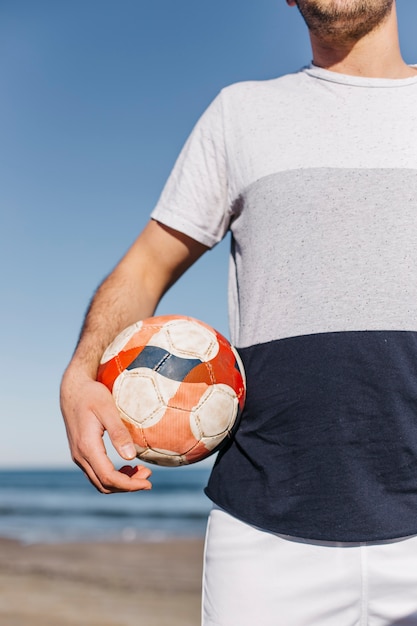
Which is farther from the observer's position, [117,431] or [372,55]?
[372,55]

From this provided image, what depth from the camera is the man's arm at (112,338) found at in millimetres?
1814

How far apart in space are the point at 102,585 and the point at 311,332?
7053 mm

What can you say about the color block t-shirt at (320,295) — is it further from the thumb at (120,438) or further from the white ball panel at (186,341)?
the thumb at (120,438)

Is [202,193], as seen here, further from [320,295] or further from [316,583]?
[316,583]

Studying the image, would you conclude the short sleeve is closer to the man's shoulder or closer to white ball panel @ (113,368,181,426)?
the man's shoulder

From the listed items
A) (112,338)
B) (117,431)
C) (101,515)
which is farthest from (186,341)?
(101,515)

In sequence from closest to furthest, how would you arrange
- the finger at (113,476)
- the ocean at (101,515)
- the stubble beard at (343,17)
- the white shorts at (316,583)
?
the finger at (113,476), the white shorts at (316,583), the stubble beard at (343,17), the ocean at (101,515)

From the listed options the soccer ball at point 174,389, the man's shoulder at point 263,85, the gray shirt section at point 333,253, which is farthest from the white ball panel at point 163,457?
→ the man's shoulder at point 263,85

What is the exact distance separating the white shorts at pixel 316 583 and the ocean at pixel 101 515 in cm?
814

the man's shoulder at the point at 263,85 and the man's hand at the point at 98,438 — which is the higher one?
the man's shoulder at the point at 263,85

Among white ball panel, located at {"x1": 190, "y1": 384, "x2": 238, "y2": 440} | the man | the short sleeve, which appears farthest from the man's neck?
white ball panel, located at {"x1": 190, "y1": 384, "x2": 238, "y2": 440}

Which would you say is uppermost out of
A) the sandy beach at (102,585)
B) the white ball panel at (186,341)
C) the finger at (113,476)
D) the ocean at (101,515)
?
the white ball panel at (186,341)

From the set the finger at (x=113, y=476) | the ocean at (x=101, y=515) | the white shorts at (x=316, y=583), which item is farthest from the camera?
the ocean at (x=101, y=515)

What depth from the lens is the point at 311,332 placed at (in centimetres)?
211
